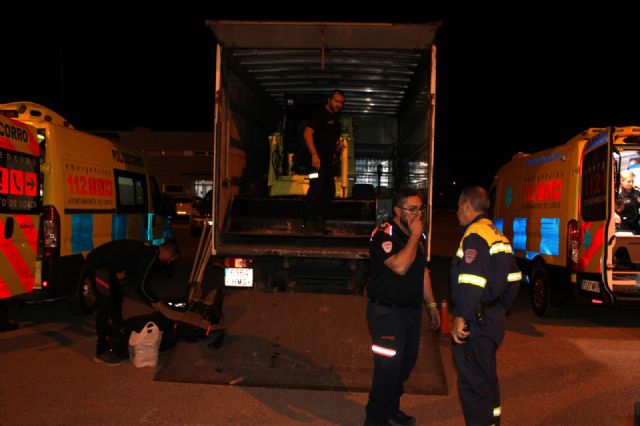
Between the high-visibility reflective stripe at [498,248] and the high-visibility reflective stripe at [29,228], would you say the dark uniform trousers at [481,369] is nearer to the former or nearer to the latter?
the high-visibility reflective stripe at [498,248]

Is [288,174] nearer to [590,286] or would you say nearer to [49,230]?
[49,230]

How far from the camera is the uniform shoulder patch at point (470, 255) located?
3.70 metres

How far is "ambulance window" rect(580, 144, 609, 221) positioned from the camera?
23.3ft

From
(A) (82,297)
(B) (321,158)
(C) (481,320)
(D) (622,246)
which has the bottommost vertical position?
(A) (82,297)

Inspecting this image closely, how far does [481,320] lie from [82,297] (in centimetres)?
599

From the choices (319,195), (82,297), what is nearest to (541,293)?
(319,195)

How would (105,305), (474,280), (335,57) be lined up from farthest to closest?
(335,57)
(105,305)
(474,280)

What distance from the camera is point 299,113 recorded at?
9.90m

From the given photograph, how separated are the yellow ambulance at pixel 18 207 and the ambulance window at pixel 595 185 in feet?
22.5

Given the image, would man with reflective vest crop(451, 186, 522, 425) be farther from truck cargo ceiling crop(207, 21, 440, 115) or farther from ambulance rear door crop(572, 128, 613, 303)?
ambulance rear door crop(572, 128, 613, 303)

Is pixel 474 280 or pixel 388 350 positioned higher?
pixel 474 280

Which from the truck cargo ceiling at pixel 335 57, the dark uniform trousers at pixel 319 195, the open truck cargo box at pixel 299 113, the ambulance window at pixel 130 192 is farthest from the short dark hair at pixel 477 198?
the ambulance window at pixel 130 192

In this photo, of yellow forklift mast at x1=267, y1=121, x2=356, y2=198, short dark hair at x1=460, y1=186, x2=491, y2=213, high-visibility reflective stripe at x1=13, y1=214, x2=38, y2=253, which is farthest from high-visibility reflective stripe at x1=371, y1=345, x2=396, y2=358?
yellow forklift mast at x1=267, y1=121, x2=356, y2=198

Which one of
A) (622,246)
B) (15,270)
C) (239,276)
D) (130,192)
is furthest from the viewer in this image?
(130,192)
